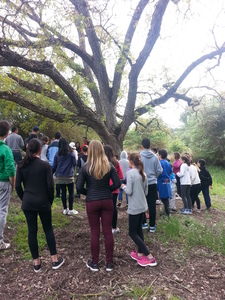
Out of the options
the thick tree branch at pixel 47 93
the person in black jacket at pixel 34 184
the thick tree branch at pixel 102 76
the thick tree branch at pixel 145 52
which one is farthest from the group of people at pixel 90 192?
the thick tree branch at pixel 102 76

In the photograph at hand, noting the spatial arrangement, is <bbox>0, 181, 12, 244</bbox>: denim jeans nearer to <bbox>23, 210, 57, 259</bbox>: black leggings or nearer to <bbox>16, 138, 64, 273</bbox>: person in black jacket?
<bbox>16, 138, 64, 273</bbox>: person in black jacket

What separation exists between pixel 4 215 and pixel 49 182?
1.33 meters

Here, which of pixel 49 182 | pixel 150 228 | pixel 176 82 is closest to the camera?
pixel 49 182

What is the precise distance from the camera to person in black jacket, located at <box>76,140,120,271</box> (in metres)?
3.29

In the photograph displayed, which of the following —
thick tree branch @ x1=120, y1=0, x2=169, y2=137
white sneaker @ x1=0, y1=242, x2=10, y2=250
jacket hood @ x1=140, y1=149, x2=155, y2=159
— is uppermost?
thick tree branch @ x1=120, y1=0, x2=169, y2=137

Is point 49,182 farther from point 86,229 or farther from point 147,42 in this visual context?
point 147,42

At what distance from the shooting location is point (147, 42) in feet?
26.6

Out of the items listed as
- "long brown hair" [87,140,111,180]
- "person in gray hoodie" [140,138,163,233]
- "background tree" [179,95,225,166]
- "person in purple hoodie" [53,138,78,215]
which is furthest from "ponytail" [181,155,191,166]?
"background tree" [179,95,225,166]

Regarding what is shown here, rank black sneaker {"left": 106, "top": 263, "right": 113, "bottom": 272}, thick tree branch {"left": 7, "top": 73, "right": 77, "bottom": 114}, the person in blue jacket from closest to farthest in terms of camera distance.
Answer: black sneaker {"left": 106, "top": 263, "right": 113, "bottom": 272} → the person in blue jacket → thick tree branch {"left": 7, "top": 73, "right": 77, "bottom": 114}

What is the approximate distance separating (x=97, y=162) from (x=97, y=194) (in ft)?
1.49

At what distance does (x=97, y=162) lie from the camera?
10.9ft

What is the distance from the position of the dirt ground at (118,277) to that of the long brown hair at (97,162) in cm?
145

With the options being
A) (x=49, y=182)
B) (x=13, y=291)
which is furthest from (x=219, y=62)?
(x=13, y=291)

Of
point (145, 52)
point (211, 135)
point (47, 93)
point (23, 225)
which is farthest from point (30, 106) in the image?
point (211, 135)
